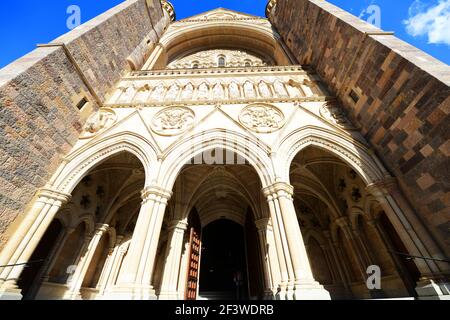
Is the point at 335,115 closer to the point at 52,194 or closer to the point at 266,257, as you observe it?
the point at 266,257

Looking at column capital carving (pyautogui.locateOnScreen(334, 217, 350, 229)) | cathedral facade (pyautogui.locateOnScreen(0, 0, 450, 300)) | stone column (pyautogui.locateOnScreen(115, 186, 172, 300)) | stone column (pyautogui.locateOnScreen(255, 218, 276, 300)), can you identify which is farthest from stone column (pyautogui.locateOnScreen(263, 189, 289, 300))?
column capital carving (pyautogui.locateOnScreen(334, 217, 350, 229))

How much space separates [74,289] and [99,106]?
6.61 meters

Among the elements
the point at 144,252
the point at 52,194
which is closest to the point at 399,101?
the point at 144,252

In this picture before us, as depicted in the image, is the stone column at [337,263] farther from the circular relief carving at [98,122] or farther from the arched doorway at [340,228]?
the circular relief carving at [98,122]

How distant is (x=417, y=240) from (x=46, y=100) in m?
10.4

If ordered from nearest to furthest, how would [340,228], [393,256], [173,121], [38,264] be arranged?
[393,256], [38,264], [173,121], [340,228]

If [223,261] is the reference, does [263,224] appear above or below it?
above

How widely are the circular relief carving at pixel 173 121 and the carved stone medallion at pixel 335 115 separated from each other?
485 cm

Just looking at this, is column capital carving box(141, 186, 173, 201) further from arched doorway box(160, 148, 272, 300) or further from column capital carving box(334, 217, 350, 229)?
column capital carving box(334, 217, 350, 229)

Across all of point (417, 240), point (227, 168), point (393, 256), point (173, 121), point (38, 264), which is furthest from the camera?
point (227, 168)

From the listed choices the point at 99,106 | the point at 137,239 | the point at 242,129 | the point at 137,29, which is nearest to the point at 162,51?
the point at 137,29

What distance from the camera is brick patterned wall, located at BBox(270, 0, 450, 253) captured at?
13.9 feet

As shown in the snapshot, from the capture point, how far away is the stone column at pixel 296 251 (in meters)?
3.96

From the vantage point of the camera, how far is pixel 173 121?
6.99 metres
